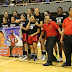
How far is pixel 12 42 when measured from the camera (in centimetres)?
596

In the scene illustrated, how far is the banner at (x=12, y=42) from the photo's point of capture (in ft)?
19.2

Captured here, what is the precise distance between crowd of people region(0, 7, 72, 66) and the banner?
16 cm

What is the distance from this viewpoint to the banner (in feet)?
19.2

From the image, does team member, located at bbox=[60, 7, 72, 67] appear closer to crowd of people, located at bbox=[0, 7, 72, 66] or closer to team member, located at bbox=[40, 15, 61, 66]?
crowd of people, located at bbox=[0, 7, 72, 66]

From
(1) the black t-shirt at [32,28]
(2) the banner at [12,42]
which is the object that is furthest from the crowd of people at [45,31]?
(2) the banner at [12,42]

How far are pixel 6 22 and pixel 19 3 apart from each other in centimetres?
1023

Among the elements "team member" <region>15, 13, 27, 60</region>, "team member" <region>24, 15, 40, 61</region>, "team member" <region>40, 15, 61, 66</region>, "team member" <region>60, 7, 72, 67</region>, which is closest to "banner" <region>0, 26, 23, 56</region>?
"team member" <region>15, 13, 27, 60</region>

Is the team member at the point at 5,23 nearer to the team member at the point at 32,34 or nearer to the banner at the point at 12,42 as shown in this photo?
the banner at the point at 12,42

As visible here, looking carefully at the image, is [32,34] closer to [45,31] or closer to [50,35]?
[45,31]

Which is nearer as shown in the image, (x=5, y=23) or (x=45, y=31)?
(x=45, y=31)

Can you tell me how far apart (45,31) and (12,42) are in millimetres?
1565

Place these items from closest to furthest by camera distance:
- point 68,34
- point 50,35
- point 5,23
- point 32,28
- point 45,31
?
point 68,34, point 50,35, point 45,31, point 32,28, point 5,23

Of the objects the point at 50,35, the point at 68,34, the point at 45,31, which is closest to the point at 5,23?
the point at 45,31

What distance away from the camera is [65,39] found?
168 inches
